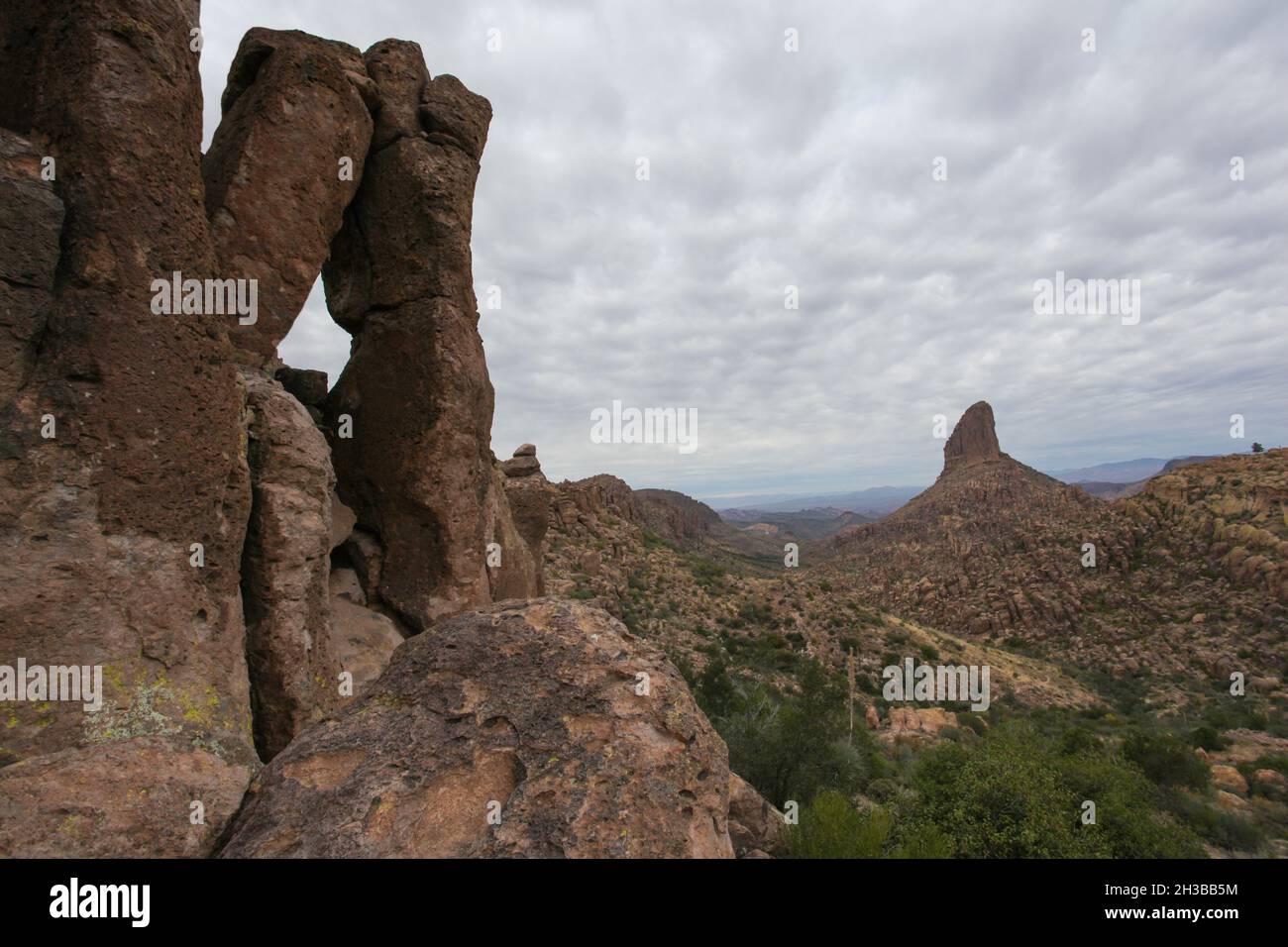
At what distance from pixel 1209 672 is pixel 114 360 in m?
51.7

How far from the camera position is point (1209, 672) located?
116 ft

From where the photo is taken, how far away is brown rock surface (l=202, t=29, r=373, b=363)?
8352 millimetres

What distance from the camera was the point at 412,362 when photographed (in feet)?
32.6

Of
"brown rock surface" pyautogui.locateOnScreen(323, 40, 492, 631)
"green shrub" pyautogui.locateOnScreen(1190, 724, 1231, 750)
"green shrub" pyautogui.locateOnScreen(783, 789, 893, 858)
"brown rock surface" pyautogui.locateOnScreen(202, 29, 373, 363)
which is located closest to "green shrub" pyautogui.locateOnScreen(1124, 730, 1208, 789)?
"green shrub" pyautogui.locateOnScreen(1190, 724, 1231, 750)

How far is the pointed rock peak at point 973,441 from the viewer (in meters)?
112

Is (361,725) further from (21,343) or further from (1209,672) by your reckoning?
(1209,672)

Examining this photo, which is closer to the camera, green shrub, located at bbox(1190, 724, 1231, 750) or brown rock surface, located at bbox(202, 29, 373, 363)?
brown rock surface, located at bbox(202, 29, 373, 363)

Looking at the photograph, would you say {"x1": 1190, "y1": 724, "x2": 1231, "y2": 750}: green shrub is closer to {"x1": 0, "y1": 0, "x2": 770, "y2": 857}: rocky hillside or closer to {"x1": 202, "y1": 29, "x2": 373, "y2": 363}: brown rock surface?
{"x1": 0, "y1": 0, "x2": 770, "y2": 857}: rocky hillside

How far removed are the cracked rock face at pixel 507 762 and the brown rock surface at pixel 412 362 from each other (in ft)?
17.3

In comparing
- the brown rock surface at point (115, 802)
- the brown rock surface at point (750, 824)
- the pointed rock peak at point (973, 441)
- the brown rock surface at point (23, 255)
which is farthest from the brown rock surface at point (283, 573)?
the pointed rock peak at point (973, 441)

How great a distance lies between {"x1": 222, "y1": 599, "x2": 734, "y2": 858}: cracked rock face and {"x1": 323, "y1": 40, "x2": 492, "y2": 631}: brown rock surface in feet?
17.3

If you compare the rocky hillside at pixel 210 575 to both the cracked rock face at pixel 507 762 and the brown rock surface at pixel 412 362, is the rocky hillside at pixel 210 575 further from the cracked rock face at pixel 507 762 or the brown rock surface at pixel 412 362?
the brown rock surface at pixel 412 362

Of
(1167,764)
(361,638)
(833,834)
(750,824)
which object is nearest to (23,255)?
(361,638)

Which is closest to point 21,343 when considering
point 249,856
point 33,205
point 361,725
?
point 33,205
